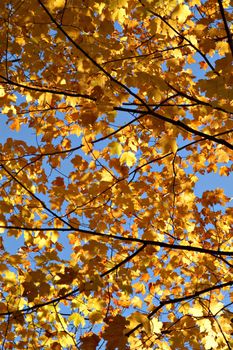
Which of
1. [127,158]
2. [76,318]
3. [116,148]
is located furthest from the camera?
[127,158]

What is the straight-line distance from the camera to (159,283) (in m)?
5.74

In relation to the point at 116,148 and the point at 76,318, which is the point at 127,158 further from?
the point at 76,318

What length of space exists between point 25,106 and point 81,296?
8.55 ft

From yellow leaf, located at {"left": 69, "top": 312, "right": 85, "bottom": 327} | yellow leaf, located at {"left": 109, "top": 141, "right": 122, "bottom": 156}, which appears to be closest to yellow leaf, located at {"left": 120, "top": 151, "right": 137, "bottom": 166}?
yellow leaf, located at {"left": 109, "top": 141, "right": 122, "bottom": 156}

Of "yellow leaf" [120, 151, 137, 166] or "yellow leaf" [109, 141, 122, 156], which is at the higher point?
"yellow leaf" [120, 151, 137, 166]

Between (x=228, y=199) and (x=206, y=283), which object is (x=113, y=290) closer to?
(x=206, y=283)

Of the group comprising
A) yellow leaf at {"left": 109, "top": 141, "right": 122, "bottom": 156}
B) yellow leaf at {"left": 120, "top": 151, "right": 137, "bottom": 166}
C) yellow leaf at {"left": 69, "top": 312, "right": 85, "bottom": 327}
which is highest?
yellow leaf at {"left": 120, "top": 151, "right": 137, "bottom": 166}

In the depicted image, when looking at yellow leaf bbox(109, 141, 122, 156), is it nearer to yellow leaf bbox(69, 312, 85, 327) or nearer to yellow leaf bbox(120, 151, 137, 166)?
yellow leaf bbox(120, 151, 137, 166)

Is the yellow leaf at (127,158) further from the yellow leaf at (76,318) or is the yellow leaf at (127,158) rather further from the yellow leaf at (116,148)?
the yellow leaf at (76,318)

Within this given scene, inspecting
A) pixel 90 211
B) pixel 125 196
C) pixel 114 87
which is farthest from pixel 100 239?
pixel 114 87

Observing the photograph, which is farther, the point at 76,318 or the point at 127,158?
the point at 127,158

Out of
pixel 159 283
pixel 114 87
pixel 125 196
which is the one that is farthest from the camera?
pixel 159 283

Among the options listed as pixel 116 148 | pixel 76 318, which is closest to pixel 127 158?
pixel 116 148

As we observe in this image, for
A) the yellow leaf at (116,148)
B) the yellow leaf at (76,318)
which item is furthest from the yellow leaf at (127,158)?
the yellow leaf at (76,318)
